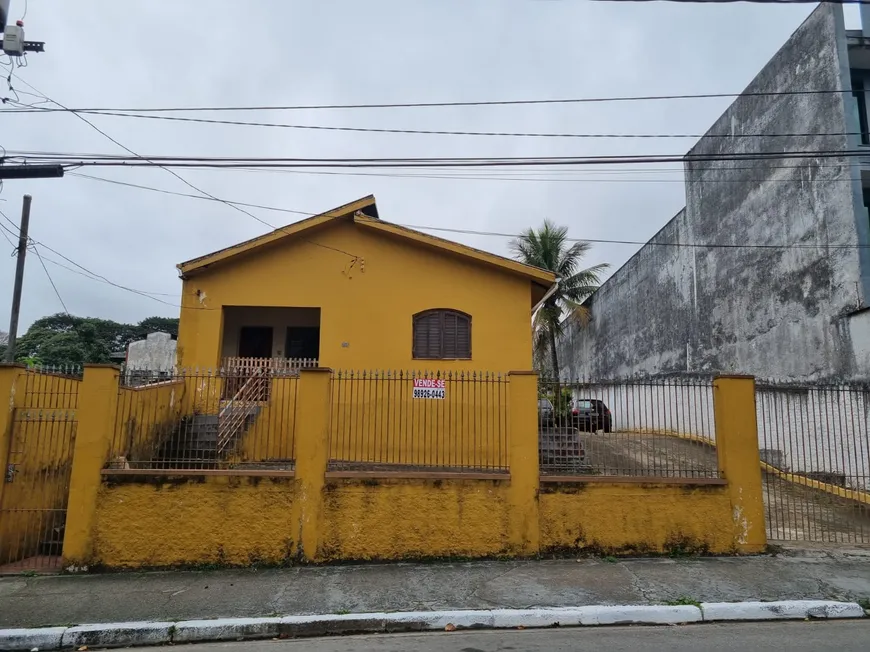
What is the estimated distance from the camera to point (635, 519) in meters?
7.31

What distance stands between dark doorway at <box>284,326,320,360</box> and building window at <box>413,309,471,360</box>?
373cm

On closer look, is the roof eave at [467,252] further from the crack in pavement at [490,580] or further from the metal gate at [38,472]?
the metal gate at [38,472]

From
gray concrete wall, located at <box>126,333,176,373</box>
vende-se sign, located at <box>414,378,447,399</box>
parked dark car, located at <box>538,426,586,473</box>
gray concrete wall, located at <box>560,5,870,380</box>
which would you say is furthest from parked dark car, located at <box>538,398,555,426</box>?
gray concrete wall, located at <box>126,333,176,373</box>

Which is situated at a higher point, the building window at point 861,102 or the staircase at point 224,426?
the building window at point 861,102

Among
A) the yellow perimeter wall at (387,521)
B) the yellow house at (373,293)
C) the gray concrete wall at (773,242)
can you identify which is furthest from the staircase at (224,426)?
the gray concrete wall at (773,242)

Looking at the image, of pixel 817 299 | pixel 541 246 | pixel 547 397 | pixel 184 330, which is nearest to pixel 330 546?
pixel 547 397

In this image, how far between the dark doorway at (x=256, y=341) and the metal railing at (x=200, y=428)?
8.79 feet

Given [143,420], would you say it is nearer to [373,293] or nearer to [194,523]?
[194,523]

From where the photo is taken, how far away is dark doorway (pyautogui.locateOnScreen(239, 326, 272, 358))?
46.8 feet

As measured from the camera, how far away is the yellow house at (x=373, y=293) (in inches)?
457

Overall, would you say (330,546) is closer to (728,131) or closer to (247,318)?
(247,318)

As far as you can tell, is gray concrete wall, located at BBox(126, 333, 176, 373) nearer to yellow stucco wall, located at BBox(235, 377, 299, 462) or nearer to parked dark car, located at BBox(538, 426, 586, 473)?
yellow stucco wall, located at BBox(235, 377, 299, 462)

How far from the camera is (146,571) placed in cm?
696

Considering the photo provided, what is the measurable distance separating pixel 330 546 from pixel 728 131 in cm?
1641
